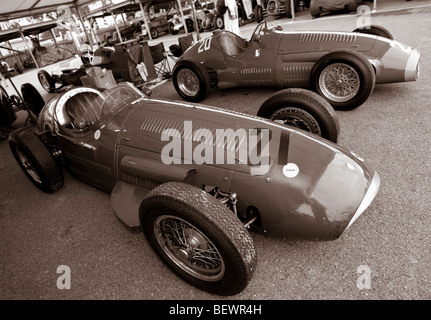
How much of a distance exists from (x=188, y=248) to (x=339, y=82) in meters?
3.35

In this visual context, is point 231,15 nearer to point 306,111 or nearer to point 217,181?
point 306,111

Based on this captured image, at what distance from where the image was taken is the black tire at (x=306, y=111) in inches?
113

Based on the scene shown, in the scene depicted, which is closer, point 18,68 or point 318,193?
point 318,193

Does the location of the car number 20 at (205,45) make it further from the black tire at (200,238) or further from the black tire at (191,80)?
the black tire at (200,238)

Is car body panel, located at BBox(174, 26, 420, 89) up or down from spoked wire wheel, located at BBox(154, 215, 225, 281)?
up

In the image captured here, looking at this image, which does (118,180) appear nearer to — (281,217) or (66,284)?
(66,284)

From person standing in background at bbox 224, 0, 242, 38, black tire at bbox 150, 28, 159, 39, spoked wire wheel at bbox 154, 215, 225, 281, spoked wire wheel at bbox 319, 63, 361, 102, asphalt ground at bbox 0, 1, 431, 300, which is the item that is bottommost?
A: asphalt ground at bbox 0, 1, 431, 300

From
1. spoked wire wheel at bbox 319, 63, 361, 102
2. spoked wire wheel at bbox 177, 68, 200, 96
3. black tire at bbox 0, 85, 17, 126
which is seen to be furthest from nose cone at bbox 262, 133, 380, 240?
black tire at bbox 0, 85, 17, 126

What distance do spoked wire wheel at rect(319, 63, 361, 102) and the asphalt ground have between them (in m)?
0.41

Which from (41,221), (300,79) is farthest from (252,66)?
(41,221)

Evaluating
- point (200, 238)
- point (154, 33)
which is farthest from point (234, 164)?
point (154, 33)

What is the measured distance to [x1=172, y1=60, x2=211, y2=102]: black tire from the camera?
17.6 ft

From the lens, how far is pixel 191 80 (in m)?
5.70

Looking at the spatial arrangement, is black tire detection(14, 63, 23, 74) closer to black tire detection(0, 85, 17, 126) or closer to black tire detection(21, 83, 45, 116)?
black tire detection(21, 83, 45, 116)
